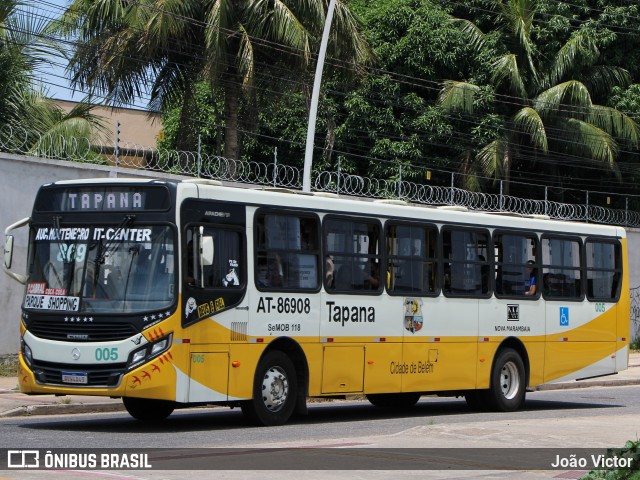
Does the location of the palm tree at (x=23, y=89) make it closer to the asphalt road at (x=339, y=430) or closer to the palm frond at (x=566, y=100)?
the asphalt road at (x=339, y=430)

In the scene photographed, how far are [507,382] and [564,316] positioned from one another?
5.64 feet

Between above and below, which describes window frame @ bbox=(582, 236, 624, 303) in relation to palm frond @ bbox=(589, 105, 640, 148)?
below

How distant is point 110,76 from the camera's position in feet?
92.5

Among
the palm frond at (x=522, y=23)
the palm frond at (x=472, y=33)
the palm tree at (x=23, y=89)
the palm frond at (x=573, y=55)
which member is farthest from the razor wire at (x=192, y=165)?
the palm frond at (x=472, y=33)

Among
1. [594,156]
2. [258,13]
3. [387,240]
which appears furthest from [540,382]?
[594,156]

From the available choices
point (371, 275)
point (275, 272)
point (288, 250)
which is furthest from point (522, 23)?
point (275, 272)

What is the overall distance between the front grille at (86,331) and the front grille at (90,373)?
312 mm

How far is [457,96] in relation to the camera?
37.2 metres

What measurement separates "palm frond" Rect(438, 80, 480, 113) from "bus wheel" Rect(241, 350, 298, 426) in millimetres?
22652

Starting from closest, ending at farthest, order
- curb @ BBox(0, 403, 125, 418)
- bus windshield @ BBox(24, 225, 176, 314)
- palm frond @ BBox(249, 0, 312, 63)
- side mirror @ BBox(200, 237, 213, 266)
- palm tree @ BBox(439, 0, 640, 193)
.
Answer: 1. bus windshield @ BBox(24, 225, 176, 314)
2. side mirror @ BBox(200, 237, 213, 266)
3. curb @ BBox(0, 403, 125, 418)
4. palm frond @ BBox(249, 0, 312, 63)
5. palm tree @ BBox(439, 0, 640, 193)

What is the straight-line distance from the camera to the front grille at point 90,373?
1384 cm

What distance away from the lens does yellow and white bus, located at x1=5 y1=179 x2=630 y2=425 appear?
14.1 m

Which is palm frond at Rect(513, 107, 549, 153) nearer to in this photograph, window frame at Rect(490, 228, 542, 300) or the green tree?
the green tree

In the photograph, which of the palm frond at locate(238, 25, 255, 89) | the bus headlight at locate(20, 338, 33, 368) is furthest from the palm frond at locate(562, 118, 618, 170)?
the bus headlight at locate(20, 338, 33, 368)
